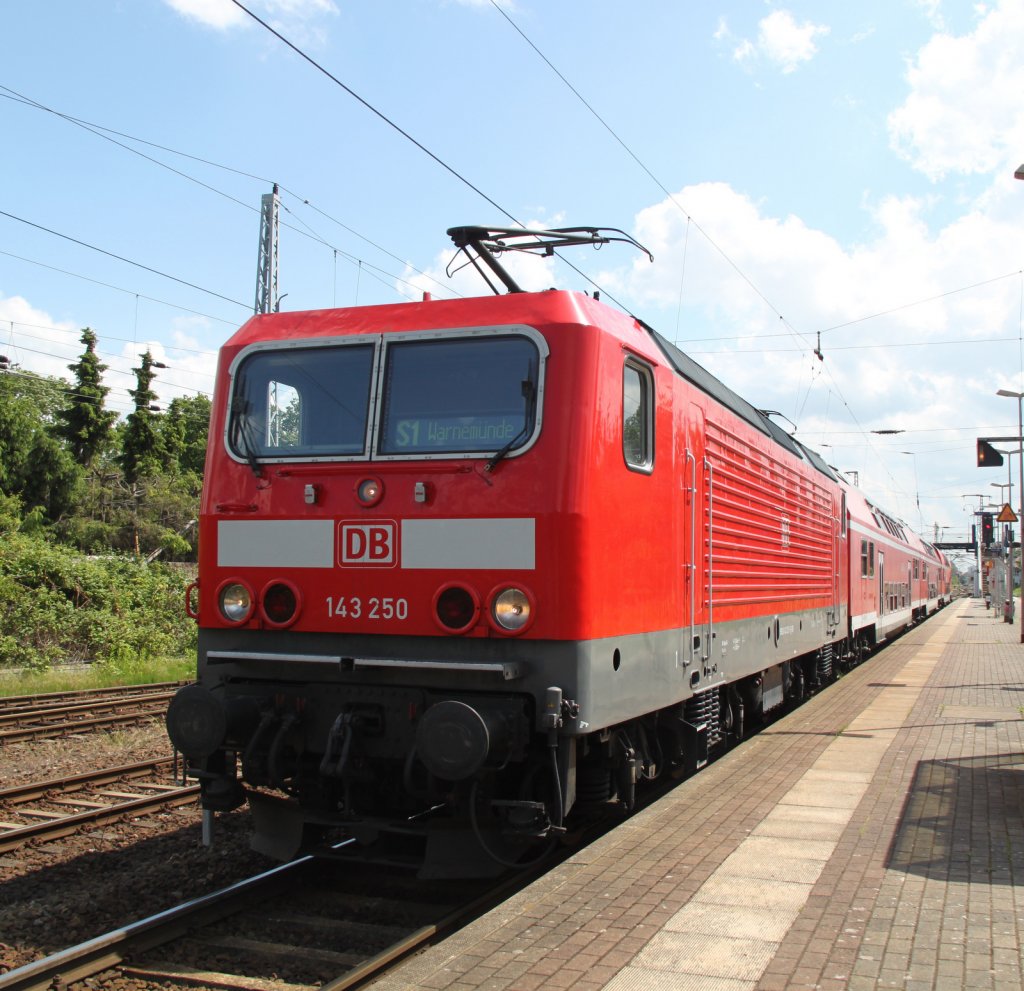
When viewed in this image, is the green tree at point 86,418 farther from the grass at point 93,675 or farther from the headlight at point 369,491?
the headlight at point 369,491

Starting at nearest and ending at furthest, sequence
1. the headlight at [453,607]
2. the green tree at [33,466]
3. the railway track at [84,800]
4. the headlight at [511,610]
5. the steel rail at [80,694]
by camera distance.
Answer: the headlight at [511,610]
the headlight at [453,607]
the railway track at [84,800]
the steel rail at [80,694]
the green tree at [33,466]

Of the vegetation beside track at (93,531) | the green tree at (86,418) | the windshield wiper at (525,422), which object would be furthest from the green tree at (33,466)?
the windshield wiper at (525,422)

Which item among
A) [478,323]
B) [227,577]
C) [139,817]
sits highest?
[478,323]

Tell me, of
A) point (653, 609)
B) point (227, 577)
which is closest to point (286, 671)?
point (227, 577)

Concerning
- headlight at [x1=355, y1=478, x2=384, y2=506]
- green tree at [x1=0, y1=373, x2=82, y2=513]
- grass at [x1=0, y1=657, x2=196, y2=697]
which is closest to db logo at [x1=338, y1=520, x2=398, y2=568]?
headlight at [x1=355, y1=478, x2=384, y2=506]

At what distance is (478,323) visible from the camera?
600 cm

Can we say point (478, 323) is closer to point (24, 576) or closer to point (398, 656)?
point (398, 656)

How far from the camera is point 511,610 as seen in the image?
5523mm

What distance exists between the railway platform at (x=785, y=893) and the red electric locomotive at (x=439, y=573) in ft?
1.98

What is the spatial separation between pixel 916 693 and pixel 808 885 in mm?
11235

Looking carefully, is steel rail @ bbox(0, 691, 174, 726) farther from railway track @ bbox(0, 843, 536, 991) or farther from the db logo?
the db logo

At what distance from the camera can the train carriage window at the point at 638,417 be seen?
619cm

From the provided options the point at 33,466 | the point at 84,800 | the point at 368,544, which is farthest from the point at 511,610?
the point at 33,466

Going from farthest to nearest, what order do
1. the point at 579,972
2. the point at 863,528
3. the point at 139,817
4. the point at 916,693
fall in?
the point at 863,528 < the point at 916,693 < the point at 139,817 < the point at 579,972
